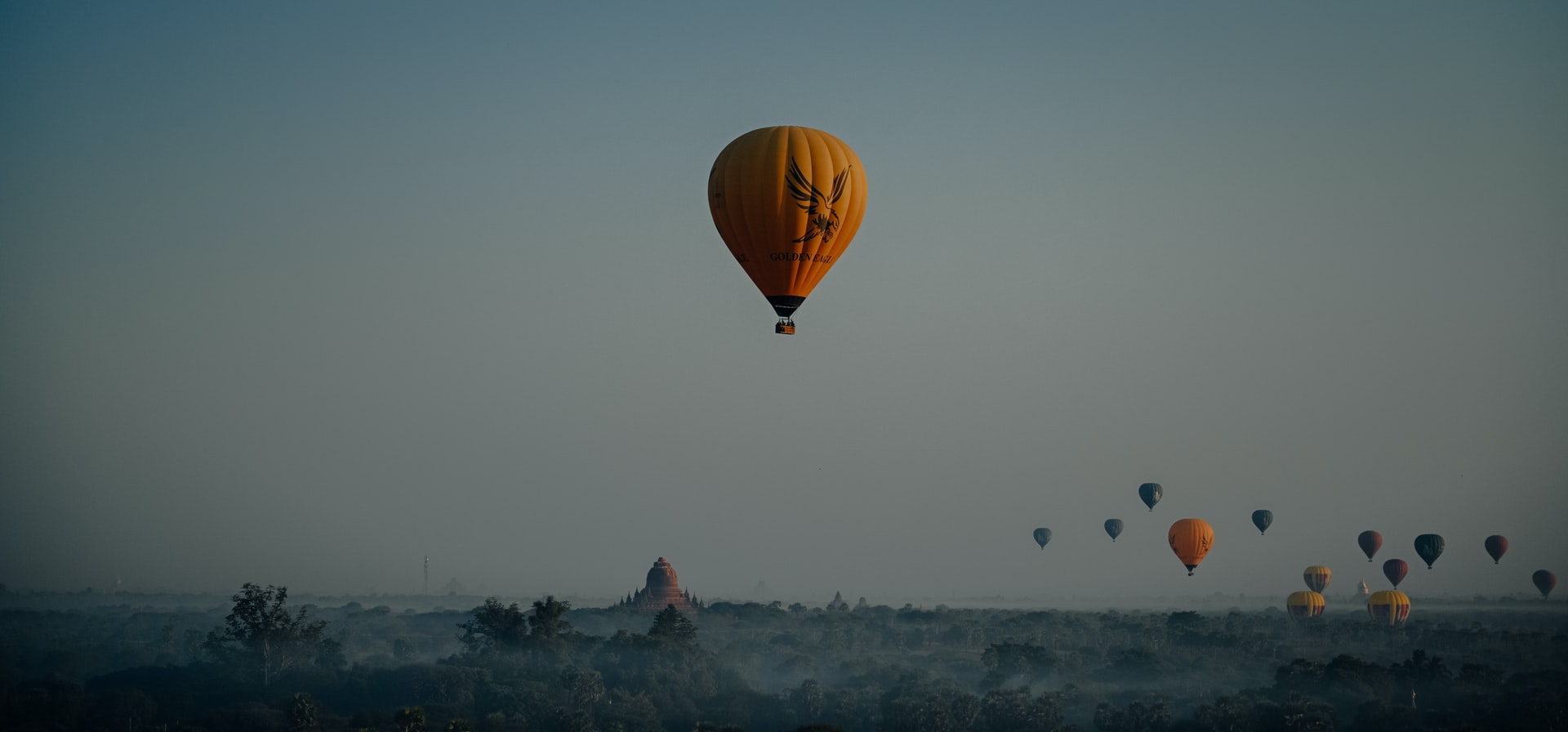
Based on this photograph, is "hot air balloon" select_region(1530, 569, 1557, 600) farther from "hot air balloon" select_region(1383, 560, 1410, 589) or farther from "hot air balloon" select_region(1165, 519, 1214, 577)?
"hot air balloon" select_region(1165, 519, 1214, 577)

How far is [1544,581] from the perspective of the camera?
16938cm

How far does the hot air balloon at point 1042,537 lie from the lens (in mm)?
154625

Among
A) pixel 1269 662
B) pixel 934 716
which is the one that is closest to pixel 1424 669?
pixel 1269 662

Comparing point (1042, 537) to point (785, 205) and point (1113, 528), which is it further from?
point (785, 205)

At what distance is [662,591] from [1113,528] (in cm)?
5327

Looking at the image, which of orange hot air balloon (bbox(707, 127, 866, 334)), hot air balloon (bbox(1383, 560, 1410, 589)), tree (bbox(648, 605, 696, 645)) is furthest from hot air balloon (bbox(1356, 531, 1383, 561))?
orange hot air balloon (bbox(707, 127, 866, 334))

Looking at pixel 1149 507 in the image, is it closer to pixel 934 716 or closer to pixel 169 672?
pixel 934 716

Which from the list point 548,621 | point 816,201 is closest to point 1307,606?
point 548,621

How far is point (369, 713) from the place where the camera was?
9169cm

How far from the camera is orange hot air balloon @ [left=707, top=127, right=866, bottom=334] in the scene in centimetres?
4825

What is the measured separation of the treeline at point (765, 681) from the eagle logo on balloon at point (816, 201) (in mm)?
42685

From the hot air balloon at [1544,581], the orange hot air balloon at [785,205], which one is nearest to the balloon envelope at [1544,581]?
the hot air balloon at [1544,581]

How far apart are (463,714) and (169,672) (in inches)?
1241

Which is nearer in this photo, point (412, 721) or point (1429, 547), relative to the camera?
point (412, 721)
